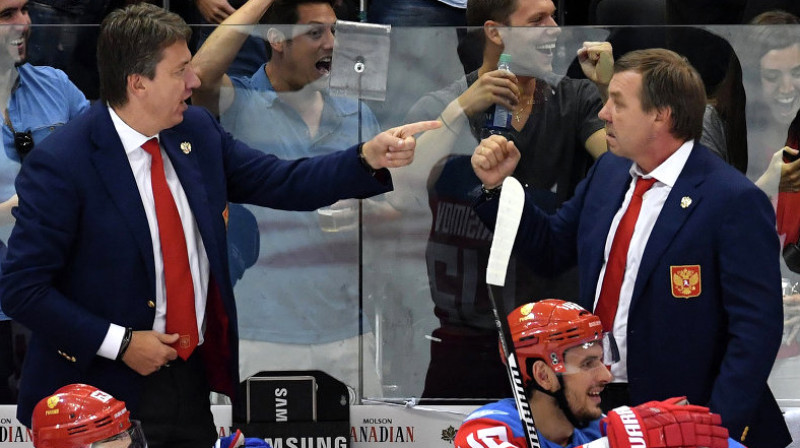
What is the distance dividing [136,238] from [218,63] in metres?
A: 1.18

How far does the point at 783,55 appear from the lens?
5.29 meters

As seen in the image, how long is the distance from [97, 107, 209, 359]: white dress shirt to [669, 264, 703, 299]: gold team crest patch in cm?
152

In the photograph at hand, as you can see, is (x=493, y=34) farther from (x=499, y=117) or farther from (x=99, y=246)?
(x=99, y=246)

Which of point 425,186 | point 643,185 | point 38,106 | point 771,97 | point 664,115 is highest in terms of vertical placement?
point 664,115

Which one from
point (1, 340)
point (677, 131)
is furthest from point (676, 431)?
point (1, 340)

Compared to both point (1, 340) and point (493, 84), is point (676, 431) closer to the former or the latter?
point (493, 84)

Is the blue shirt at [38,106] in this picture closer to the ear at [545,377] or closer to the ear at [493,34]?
the ear at [493,34]

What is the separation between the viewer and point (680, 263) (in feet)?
14.5

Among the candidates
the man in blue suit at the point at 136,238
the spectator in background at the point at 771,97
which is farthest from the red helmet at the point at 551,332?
the spectator in background at the point at 771,97

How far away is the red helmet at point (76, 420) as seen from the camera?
3891 mm

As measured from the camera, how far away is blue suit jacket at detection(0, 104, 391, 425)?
424 cm

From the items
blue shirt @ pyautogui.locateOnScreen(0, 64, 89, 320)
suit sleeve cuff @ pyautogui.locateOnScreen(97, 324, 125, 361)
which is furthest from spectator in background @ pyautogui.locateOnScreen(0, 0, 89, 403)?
suit sleeve cuff @ pyautogui.locateOnScreen(97, 324, 125, 361)

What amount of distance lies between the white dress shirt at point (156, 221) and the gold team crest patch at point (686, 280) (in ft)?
4.99

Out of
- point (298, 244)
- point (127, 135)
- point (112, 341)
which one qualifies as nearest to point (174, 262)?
point (112, 341)
